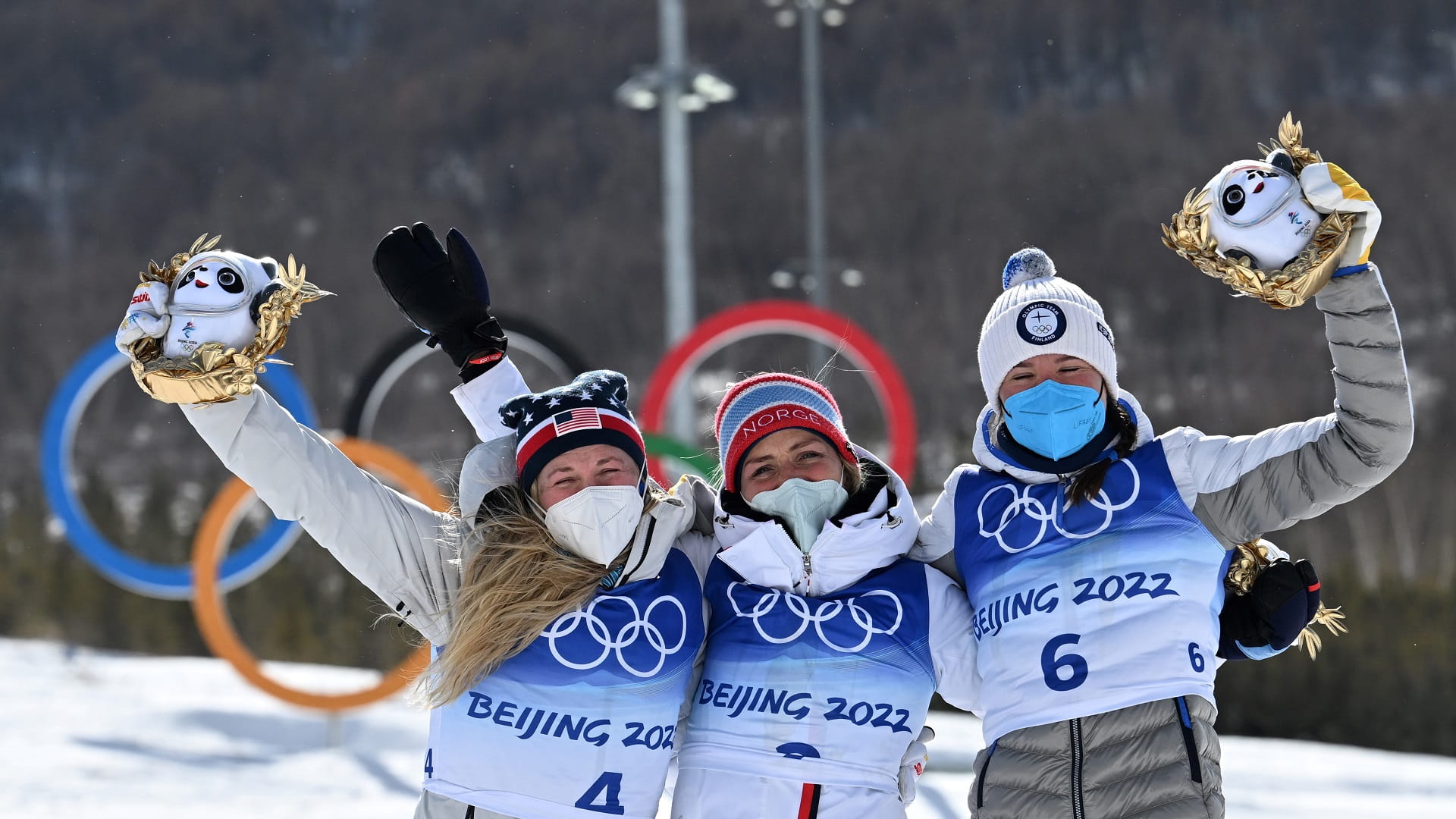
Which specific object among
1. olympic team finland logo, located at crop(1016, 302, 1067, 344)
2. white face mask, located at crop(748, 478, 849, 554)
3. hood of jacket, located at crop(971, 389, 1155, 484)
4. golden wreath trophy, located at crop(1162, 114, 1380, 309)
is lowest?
white face mask, located at crop(748, 478, 849, 554)

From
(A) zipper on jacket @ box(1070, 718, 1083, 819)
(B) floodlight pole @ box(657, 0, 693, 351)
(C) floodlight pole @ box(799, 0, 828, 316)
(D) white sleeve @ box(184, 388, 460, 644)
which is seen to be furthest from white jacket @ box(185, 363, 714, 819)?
(C) floodlight pole @ box(799, 0, 828, 316)

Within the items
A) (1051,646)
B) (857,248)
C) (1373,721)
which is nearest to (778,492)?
(1051,646)

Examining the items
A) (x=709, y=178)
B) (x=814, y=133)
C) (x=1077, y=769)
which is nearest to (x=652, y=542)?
(x=1077, y=769)

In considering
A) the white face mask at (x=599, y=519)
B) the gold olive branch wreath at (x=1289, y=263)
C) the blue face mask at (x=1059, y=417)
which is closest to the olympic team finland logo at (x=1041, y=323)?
the blue face mask at (x=1059, y=417)

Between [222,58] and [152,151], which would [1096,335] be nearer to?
[152,151]

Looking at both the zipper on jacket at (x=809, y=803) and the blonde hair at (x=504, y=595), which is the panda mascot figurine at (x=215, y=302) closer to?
the blonde hair at (x=504, y=595)

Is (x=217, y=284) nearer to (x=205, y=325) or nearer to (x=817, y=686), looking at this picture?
(x=205, y=325)

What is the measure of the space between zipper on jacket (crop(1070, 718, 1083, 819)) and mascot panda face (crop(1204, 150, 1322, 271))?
1040 mm

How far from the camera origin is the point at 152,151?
54062 mm

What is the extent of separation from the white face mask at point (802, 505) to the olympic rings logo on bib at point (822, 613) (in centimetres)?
12

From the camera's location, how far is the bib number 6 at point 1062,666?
8.61 ft

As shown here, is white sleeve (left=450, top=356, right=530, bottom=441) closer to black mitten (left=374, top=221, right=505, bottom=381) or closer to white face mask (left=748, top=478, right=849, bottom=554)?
black mitten (left=374, top=221, right=505, bottom=381)

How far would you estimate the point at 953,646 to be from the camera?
112 inches

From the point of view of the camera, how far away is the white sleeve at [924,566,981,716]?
2836 millimetres
